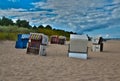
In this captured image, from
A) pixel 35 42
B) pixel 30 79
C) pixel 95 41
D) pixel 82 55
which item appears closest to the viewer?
pixel 30 79

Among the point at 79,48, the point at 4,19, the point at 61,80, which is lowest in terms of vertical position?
the point at 61,80

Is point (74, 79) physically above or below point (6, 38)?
below

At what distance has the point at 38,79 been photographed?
24.2 ft

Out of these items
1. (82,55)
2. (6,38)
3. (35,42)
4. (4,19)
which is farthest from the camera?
(4,19)

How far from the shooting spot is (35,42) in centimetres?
1577

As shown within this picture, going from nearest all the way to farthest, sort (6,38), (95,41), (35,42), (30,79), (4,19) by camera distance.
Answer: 1. (30,79)
2. (35,42)
3. (95,41)
4. (6,38)
5. (4,19)

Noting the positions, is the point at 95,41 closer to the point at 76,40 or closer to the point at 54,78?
the point at 76,40

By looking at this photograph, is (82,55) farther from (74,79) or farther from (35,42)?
(74,79)

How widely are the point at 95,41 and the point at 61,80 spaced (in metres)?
17.9

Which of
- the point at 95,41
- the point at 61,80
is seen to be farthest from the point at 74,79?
the point at 95,41

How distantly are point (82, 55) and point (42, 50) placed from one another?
2246 mm

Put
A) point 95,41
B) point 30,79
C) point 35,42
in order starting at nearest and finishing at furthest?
point 30,79 < point 35,42 < point 95,41

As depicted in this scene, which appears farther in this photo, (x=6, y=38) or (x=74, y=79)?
(x=6, y=38)

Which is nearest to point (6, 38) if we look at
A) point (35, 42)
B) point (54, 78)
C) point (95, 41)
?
point (95, 41)
